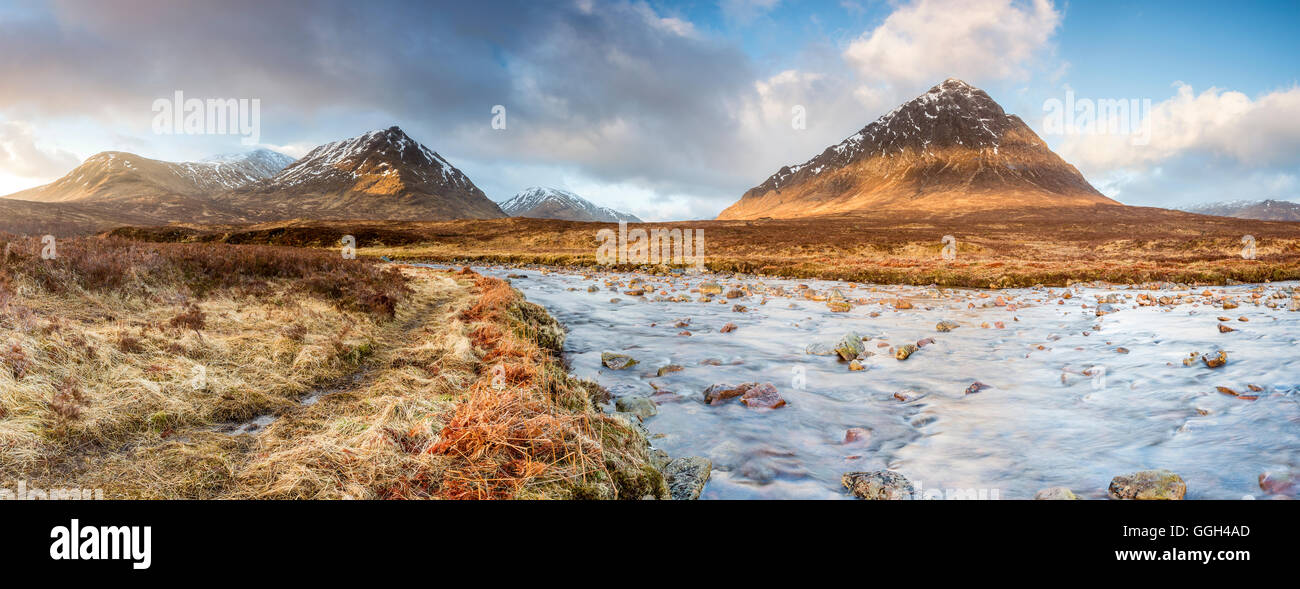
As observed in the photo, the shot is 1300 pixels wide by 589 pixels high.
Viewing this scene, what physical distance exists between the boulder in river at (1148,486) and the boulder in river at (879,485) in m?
1.73

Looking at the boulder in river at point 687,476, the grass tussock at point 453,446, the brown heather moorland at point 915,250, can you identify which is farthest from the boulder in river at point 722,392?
the brown heather moorland at point 915,250

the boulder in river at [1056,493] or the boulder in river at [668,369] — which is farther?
the boulder in river at [668,369]

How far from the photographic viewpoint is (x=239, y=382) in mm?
5645

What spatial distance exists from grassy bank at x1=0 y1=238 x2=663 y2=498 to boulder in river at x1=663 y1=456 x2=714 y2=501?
1.01 feet

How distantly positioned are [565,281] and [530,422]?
24277 mm

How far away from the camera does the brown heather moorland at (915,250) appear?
2495 centimetres

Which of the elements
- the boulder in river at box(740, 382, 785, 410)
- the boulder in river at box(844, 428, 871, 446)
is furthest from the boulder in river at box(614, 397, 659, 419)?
the boulder in river at box(844, 428, 871, 446)

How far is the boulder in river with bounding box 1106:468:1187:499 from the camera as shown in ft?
13.6

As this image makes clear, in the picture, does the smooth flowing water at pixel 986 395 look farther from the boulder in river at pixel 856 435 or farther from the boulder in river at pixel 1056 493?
the boulder in river at pixel 1056 493

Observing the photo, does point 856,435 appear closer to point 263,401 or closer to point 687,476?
point 687,476
